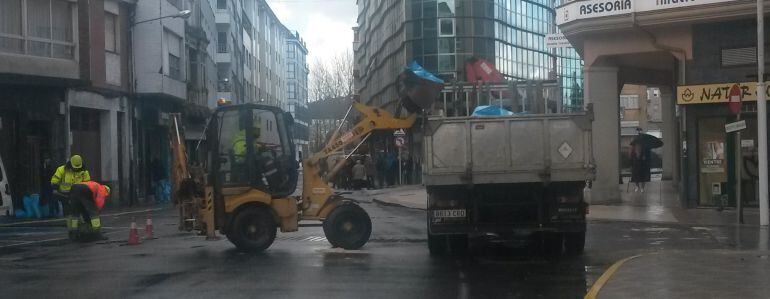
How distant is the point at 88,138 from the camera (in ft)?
99.5

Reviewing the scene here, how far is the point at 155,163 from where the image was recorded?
34.0 meters

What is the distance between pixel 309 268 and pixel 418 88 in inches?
149

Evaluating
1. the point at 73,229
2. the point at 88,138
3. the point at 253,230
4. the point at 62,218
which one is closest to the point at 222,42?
the point at 88,138

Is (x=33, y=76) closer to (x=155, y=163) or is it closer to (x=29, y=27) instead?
(x=29, y=27)

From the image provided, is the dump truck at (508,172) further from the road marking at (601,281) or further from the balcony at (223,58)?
the balcony at (223,58)

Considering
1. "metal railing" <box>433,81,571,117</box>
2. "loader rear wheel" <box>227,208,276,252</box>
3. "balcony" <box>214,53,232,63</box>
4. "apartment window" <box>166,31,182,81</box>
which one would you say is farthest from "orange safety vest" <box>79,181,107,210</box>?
"balcony" <box>214,53,232,63</box>

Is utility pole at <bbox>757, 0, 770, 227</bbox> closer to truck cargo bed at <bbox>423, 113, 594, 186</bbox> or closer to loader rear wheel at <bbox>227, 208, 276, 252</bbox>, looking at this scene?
truck cargo bed at <bbox>423, 113, 594, 186</bbox>

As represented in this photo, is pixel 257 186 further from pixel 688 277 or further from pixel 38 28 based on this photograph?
pixel 38 28

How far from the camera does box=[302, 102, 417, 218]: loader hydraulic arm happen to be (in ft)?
47.8

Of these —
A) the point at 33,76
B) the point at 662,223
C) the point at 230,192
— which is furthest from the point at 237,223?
the point at 33,76

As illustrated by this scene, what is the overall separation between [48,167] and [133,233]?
41.9 ft

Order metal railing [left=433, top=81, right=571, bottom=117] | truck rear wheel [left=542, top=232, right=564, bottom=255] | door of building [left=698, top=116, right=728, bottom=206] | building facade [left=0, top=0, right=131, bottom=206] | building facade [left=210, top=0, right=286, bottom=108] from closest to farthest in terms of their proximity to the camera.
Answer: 1. truck rear wheel [left=542, top=232, right=564, bottom=255]
2. metal railing [left=433, top=81, right=571, bottom=117]
3. door of building [left=698, top=116, right=728, bottom=206]
4. building facade [left=0, top=0, right=131, bottom=206]
5. building facade [left=210, top=0, right=286, bottom=108]

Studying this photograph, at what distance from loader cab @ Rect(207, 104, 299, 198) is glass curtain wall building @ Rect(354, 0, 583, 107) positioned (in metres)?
36.9

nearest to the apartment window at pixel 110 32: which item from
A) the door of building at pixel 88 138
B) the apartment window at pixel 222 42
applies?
the door of building at pixel 88 138
